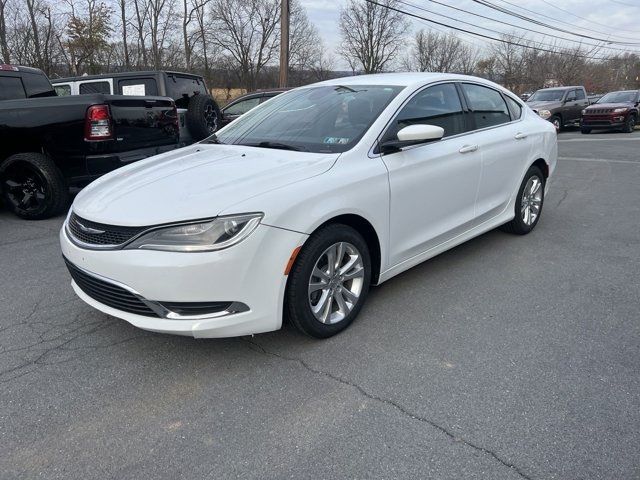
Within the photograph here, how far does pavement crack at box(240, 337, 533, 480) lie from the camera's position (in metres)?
2.17

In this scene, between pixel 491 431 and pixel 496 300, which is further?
pixel 496 300

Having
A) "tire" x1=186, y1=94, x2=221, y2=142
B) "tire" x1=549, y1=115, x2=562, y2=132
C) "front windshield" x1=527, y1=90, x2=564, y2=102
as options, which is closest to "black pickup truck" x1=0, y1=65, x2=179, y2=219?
"tire" x1=186, y1=94, x2=221, y2=142

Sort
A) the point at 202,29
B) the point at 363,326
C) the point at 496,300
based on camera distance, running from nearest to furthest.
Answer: the point at 363,326, the point at 496,300, the point at 202,29

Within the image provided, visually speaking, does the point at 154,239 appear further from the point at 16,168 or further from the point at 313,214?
the point at 16,168

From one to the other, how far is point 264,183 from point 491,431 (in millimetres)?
1738

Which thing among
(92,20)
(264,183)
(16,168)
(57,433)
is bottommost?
(57,433)

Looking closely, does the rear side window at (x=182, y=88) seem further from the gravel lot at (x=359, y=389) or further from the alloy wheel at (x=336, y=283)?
the alloy wheel at (x=336, y=283)

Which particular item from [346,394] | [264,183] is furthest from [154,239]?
[346,394]

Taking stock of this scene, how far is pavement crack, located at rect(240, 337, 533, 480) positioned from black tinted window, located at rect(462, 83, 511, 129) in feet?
9.03

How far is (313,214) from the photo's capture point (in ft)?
9.48

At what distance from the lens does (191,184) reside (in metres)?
2.97

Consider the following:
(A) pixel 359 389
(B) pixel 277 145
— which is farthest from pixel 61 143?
(A) pixel 359 389

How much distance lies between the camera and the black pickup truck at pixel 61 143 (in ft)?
18.9

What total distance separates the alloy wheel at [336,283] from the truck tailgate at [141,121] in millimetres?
3886
